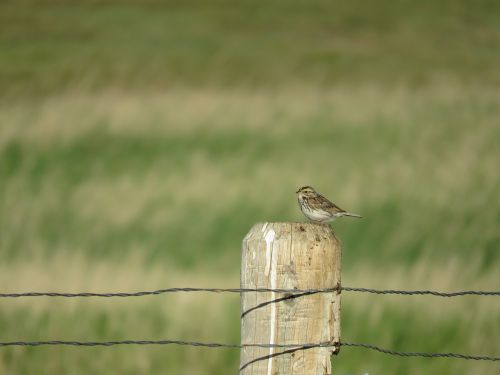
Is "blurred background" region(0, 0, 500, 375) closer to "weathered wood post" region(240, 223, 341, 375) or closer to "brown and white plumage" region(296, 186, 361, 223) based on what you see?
"brown and white plumage" region(296, 186, 361, 223)

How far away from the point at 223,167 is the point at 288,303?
48.9 feet

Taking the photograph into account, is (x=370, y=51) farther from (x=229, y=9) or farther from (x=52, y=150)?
(x=52, y=150)

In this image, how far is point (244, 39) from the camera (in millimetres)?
31781

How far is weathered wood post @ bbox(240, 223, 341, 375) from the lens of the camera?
623 centimetres

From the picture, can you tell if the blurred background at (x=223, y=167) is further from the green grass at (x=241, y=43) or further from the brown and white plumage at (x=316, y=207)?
the brown and white plumage at (x=316, y=207)

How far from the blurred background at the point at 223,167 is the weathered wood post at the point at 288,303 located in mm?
6474

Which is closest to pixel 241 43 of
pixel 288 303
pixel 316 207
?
pixel 316 207

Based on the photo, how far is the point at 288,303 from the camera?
624 cm

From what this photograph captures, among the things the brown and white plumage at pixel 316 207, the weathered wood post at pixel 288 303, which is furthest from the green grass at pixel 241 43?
the weathered wood post at pixel 288 303

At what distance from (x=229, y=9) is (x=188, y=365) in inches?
Result: 975

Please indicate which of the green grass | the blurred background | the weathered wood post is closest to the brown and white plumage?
the blurred background

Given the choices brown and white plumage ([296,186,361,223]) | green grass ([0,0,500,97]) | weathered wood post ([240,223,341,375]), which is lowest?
weathered wood post ([240,223,341,375])

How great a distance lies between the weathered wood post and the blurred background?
21.2 feet

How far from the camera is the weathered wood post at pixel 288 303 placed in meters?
6.23
